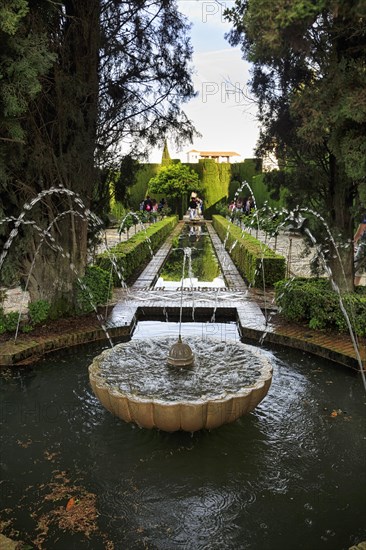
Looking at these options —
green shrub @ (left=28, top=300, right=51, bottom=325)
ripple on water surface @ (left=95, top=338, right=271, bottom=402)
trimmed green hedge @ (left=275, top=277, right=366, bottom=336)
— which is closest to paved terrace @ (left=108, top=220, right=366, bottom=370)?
trimmed green hedge @ (left=275, top=277, right=366, bottom=336)

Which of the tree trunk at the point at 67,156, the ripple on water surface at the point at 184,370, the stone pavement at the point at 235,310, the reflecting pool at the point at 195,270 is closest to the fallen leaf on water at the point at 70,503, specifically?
the ripple on water surface at the point at 184,370

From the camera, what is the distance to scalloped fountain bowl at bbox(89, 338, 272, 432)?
340cm

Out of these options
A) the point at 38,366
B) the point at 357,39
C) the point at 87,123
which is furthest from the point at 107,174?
the point at 357,39

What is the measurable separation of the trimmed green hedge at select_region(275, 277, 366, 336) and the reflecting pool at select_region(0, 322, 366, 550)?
4.10 feet

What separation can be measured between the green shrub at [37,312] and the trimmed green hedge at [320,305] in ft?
11.1

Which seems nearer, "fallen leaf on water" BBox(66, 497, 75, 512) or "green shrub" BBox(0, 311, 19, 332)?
"fallen leaf on water" BBox(66, 497, 75, 512)

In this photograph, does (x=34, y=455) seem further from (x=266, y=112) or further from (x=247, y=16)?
(x=266, y=112)

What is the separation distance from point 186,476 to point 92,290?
4.16m

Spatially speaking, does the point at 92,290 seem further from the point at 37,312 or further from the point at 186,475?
the point at 186,475

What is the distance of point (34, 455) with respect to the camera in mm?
3461

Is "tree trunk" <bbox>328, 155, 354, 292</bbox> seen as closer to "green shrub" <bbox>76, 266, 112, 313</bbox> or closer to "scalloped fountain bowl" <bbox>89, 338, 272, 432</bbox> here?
"scalloped fountain bowl" <bbox>89, 338, 272, 432</bbox>

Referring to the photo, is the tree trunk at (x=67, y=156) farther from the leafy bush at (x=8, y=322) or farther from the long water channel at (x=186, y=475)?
the long water channel at (x=186, y=475)

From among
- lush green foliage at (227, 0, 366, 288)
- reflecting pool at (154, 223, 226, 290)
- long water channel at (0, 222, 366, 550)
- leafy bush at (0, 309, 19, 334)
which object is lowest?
long water channel at (0, 222, 366, 550)

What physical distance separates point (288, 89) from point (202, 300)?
3.54m
